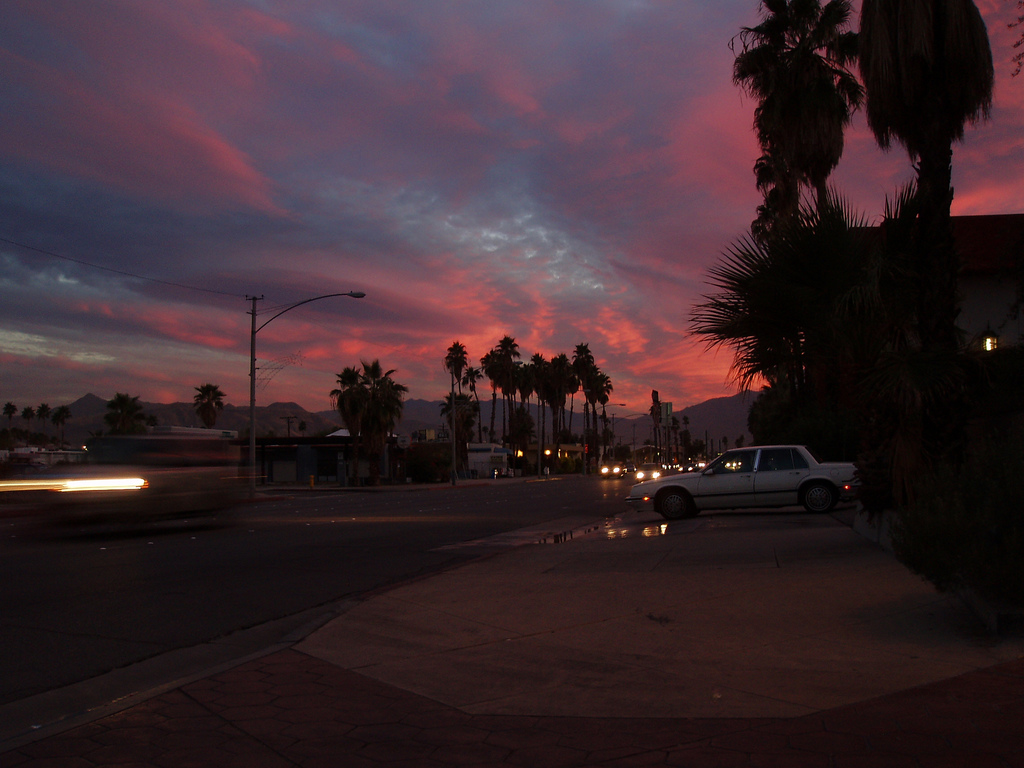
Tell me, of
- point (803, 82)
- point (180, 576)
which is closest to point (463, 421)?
point (803, 82)

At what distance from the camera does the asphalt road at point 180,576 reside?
7.57 metres

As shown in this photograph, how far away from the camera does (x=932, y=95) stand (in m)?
11.5

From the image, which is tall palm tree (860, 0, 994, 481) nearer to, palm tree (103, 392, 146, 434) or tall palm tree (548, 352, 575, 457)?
palm tree (103, 392, 146, 434)

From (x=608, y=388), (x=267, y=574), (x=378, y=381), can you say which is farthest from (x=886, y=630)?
(x=608, y=388)

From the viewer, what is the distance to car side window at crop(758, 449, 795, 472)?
18906 mm

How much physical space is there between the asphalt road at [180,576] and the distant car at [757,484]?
2837 millimetres

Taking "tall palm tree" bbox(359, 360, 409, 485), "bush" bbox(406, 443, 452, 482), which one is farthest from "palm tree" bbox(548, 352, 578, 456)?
"tall palm tree" bbox(359, 360, 409, 485)

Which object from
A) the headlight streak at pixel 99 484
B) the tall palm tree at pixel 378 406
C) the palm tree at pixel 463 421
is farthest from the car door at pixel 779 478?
the palm tree at pixel 463 421

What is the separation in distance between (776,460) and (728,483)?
3.71 feet

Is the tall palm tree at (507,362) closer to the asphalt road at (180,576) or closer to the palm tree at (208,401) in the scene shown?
the palm tree at (208,401)

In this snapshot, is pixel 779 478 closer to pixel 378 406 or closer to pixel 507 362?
pixel 378 406

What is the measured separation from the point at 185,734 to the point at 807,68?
24445 millimetres

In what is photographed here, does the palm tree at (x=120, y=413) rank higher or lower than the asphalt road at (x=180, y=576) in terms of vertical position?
higher

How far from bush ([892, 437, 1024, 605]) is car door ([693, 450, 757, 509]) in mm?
11593
